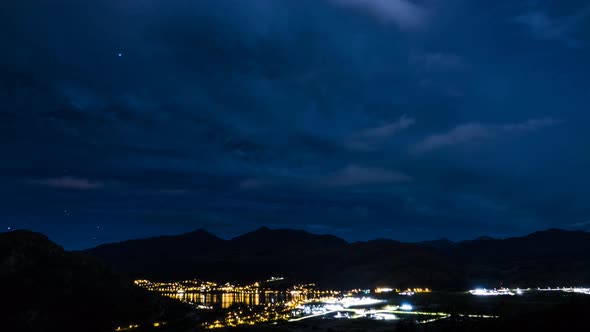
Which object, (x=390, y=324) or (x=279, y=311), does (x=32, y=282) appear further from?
(x=390, y=324)

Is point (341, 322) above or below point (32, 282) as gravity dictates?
below

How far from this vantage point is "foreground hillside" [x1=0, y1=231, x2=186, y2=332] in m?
59.2

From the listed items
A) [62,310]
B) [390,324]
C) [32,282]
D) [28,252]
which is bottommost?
[390,324]

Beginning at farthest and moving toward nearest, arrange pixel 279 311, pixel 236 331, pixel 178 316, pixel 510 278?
pixel 510 278
pixel 279 311
pixel 178 316
pixel 236 331

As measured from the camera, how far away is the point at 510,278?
153 meters

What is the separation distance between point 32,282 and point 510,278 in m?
145

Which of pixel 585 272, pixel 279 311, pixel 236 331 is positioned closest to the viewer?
pixel 236 331

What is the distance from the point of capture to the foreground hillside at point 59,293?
194ft

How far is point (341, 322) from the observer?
229 ft

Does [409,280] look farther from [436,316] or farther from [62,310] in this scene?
[62,310]

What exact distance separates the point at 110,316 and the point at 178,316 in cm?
1451

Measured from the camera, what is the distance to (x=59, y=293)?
211 feet

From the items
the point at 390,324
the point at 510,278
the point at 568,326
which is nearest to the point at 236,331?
the point at 390,324

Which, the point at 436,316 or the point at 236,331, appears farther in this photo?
the point at 436,316
